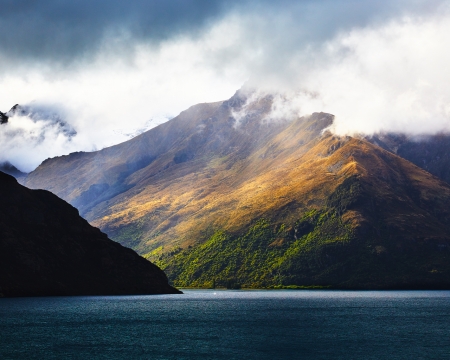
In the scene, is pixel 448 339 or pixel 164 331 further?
pixel 164 331

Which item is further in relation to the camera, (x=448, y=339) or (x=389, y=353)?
(x=448, y=339)

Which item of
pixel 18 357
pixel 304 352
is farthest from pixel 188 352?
pixel 18 357

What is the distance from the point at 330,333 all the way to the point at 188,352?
163ft

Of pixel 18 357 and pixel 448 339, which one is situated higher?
pixel 18 357

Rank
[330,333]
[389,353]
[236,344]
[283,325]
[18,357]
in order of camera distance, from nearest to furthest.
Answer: [18,357]
[389,353]
[236,344]
[330,333]
[283,325]

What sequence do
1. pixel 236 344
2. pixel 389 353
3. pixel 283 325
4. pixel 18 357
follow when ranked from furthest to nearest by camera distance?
pixel 283 325 → pixel 236 344 → pixel 389 353 → pixel 18 357

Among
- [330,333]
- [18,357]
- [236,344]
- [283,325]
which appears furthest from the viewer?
[283,325]

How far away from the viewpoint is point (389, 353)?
13812 cm

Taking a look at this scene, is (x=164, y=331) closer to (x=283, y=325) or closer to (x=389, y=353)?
(x=283, y=325)

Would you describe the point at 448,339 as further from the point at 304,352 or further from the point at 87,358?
the point at 87,358

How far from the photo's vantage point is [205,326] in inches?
7598

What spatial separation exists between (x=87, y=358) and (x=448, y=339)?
90.1 metres

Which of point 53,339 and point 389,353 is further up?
point 53,339

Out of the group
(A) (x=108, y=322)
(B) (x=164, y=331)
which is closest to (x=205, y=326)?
(B) (x=164, y=331)
